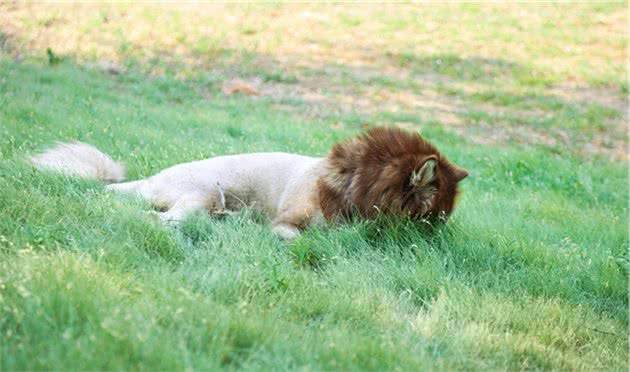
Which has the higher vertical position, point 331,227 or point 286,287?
point 286,287

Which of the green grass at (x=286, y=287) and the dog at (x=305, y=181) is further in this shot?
the dog at (x=305, y=181)

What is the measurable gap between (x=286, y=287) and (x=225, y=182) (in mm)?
2155

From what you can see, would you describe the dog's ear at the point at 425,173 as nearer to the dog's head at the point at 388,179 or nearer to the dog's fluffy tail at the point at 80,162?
the dog's head at the point at 388,179

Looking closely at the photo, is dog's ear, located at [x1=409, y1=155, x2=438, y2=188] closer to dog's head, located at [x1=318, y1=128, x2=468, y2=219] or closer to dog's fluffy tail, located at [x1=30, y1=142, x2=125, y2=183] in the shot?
dog's head, located at [x1=318, y1=128, x2=468, y2=219]

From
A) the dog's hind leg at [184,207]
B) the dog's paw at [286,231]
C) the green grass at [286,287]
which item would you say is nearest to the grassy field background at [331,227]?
the green grass at [286,287]

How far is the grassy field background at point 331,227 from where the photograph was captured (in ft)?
10.9

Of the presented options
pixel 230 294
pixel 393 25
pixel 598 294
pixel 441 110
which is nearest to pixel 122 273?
pixel 230 294

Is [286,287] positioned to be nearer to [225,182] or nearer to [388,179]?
[388,179]

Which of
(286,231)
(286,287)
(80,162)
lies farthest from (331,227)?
(80,162)

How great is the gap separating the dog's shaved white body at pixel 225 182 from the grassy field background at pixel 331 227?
0.26 meters

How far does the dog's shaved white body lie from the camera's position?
229 inches

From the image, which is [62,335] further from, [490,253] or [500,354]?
[490,253]

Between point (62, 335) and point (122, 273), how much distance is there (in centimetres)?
104

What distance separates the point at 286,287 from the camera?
4.14 metres
